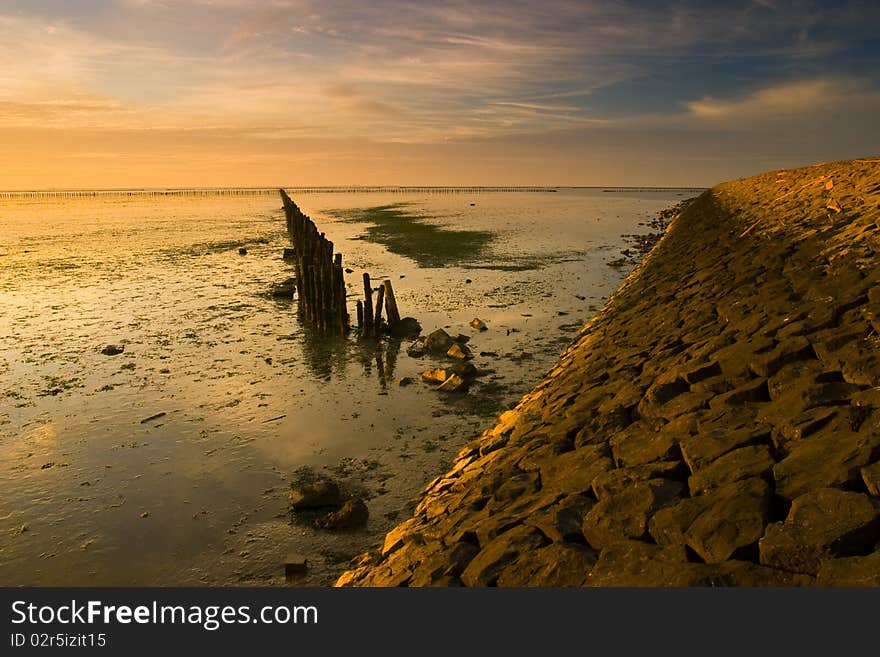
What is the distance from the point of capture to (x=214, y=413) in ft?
35.4

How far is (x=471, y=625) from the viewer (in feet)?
10.3

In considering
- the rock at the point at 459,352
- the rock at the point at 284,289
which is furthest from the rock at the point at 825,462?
the rock at the point at 284,289

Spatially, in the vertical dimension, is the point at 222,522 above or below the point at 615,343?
below

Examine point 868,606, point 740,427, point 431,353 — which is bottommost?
point 431,353

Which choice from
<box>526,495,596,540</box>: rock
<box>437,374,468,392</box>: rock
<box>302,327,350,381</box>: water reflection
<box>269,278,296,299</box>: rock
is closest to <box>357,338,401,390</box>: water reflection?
<box>302,327,350,381</box>: water reflection

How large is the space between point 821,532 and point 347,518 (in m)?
5.58

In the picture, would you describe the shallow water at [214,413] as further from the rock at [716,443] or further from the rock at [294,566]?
the rock at [716,443]

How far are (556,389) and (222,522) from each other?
5.33 metres

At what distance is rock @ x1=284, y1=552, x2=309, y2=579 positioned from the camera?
Answer: 6305mm

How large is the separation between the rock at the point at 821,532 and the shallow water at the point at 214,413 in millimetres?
4797

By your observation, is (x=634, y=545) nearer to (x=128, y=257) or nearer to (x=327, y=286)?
(x=327, y=286)

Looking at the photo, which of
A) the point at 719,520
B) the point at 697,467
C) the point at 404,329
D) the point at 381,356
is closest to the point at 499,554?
the point at 719,520

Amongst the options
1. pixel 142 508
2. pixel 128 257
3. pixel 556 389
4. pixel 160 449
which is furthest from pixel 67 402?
pixel 128 257

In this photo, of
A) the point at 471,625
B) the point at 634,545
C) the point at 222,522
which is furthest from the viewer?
the point at 222,522
